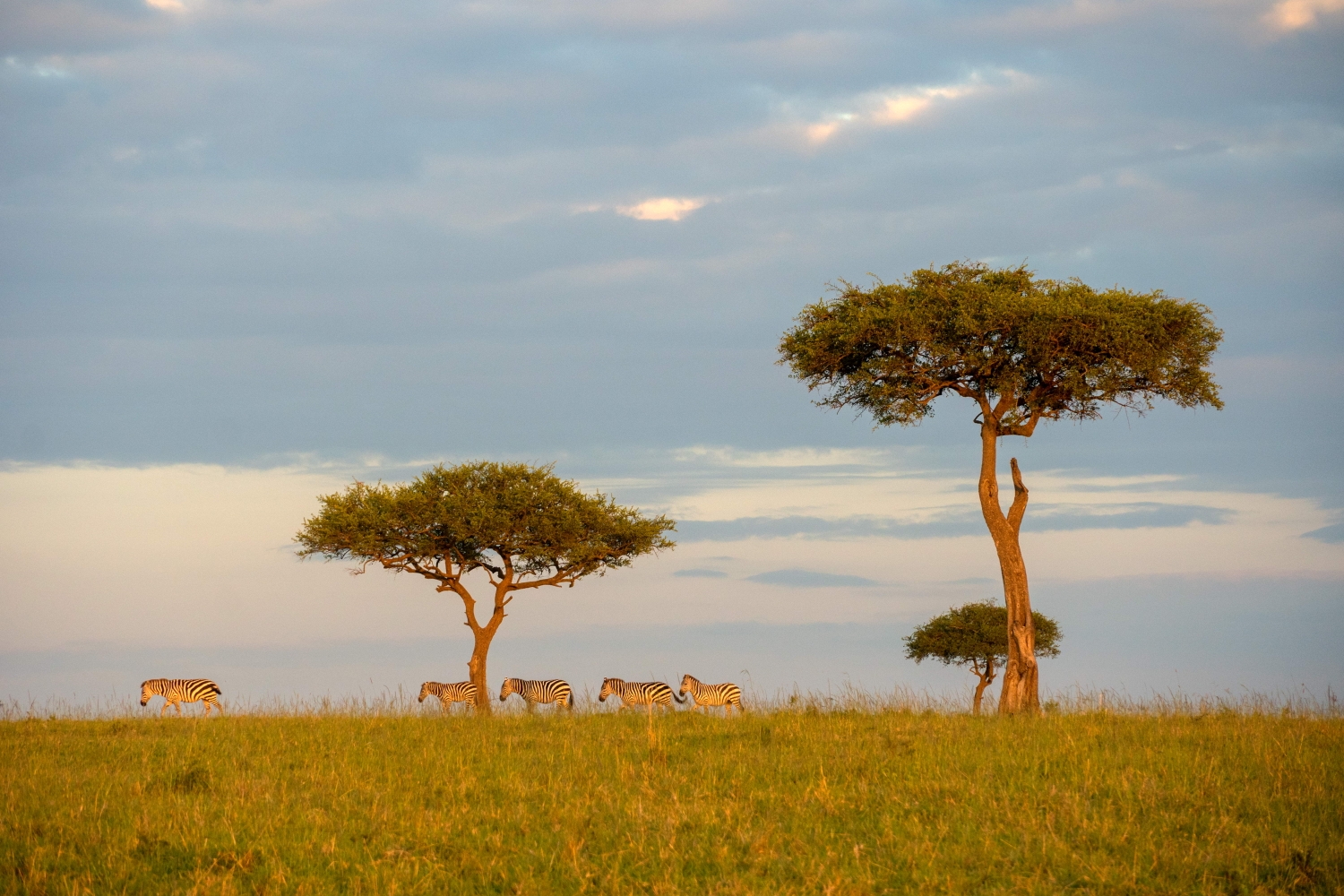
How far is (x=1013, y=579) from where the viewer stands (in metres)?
25.2

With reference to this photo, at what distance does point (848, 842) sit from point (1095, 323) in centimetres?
1836

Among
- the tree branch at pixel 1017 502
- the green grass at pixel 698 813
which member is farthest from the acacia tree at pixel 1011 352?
the green grass at pixel 698 813

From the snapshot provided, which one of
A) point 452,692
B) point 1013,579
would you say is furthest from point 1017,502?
point 452,692

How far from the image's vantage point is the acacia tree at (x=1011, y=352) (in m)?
25.6

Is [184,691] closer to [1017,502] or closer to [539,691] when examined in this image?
[539,691]

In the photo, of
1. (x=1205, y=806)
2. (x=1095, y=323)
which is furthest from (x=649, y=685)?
(x=1205, y=806)

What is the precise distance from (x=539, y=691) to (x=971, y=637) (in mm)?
19837

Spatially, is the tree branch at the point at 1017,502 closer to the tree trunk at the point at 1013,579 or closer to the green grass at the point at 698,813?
the tree trunk at the point at 1013,579

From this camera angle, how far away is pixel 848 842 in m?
11.3

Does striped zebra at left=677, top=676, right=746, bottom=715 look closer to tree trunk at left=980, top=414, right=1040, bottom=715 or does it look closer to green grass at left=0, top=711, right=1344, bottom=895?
tree trunk at left=980, top=414, right=1040, bottom=715

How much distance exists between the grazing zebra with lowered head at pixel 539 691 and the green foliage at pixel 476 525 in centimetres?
378

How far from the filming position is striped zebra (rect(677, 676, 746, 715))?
3291cm

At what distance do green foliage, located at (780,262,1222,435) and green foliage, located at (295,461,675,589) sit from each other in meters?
11.2

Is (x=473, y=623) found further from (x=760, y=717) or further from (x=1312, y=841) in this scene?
(x=1312, y=841)
